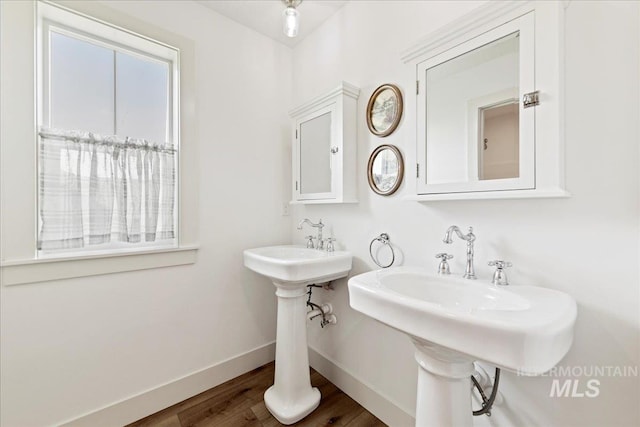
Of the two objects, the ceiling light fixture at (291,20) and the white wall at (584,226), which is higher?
the ceiling light fixture at (291,20)

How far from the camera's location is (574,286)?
2.77ft

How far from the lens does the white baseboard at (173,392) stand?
1.33 meters

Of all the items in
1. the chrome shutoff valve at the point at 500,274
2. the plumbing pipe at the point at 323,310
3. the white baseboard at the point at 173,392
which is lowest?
the white baseboard at the point at 173,392

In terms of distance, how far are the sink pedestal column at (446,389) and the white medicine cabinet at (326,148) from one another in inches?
34.9

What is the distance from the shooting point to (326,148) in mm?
1639

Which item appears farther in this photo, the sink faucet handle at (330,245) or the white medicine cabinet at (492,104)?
the sink faucet handle at (330,245)

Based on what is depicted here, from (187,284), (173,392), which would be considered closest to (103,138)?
(187,284)

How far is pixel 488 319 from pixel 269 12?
2058 mm

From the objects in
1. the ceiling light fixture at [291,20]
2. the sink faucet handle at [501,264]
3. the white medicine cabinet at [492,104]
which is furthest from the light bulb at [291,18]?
the sink faucet handle at [501,264]

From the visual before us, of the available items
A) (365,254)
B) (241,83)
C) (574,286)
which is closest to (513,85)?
(574,286)

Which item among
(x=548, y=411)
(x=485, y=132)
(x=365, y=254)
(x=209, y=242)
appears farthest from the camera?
(x=209, y=242)

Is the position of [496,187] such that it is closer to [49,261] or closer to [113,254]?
[113,254]

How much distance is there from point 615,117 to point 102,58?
2260 millimetres

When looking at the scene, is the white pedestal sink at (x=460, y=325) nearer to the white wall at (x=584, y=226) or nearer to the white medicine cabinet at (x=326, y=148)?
the white wall at (x=584, y=226)
